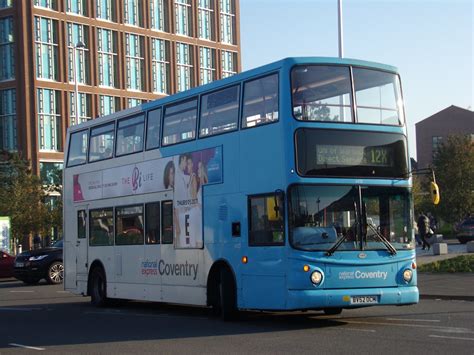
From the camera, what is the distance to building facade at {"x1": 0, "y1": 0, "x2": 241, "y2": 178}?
237 feet

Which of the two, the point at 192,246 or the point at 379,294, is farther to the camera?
the point at 192,246

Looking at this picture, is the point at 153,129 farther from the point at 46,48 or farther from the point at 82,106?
the point at 82,106

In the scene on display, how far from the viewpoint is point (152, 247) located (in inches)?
712

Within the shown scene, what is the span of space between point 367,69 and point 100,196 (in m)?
8.23

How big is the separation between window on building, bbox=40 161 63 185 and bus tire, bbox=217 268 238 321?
177 ft

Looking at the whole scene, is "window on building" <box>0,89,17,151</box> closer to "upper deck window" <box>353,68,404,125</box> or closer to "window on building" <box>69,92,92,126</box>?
"window on building" <box>69,92,92,126</box>

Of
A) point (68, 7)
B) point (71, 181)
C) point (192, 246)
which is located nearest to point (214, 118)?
point (192, 246)

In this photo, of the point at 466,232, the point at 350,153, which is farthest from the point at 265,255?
the point at 466,232

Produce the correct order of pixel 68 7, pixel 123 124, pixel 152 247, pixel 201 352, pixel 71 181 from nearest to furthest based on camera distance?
1. pixel 201 352
2. pixel 152 247
3. pixel 123 124
4. pixel 71 181
5. pixel 68 7

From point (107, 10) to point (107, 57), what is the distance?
13.8 ft

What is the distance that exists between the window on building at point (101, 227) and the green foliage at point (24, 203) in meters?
36.9

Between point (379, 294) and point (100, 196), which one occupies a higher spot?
point (100, 196)

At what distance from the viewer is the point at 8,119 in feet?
243

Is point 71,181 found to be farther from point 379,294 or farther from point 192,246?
point 379,294
